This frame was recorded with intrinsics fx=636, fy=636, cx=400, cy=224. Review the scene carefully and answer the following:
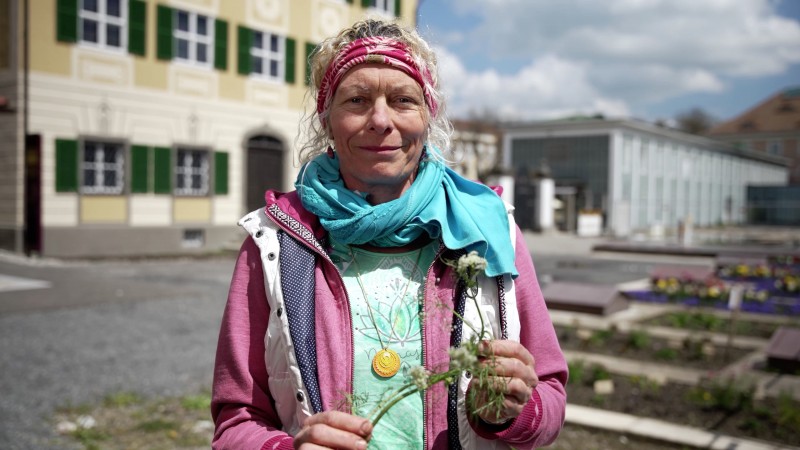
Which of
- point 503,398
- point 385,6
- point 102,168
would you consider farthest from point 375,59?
point 385,6

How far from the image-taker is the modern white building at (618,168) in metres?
40.8

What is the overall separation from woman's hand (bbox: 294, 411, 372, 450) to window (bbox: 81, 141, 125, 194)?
1670 centimetres

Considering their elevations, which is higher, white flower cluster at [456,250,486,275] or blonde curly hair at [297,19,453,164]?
blonde curly hair at [297,19,453,164]

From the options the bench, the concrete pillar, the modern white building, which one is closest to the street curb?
the bench

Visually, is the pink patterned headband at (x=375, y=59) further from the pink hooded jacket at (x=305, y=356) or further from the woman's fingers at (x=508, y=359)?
the woman's fingers at (x=508, y=359)

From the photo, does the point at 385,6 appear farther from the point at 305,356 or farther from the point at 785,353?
the point at 305,356

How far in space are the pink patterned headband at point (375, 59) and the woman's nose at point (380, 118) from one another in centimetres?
11

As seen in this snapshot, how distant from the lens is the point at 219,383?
1.64 m

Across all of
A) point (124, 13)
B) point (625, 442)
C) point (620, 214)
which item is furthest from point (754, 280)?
point (620, 214)

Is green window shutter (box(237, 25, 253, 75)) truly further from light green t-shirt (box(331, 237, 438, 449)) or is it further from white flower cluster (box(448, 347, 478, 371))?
white flower cluster (box(448, 347, 478, 371))

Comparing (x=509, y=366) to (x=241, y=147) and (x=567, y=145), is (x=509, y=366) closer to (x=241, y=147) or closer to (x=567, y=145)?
(x=241, y=147)

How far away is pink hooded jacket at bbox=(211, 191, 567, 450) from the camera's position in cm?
157

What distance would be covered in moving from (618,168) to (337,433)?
4358 centimetres

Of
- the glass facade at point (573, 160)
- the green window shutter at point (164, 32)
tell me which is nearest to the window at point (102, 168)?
the green window shutter at point (164, 32)
